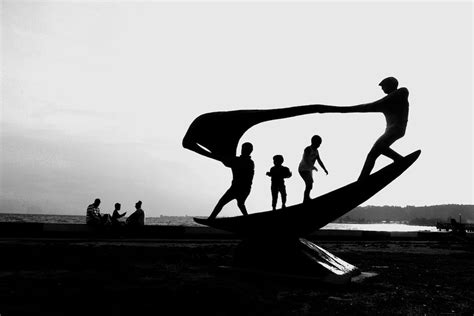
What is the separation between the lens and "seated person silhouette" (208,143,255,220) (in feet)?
22.7

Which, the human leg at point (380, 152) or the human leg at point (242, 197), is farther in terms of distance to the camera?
the human leg at point (242, 197)

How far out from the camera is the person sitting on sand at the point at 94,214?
12.2 meters

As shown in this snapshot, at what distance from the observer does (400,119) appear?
6.16 meters

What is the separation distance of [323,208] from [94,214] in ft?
28.6

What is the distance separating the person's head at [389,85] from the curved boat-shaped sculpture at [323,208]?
1.12 m

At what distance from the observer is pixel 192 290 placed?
4781mm

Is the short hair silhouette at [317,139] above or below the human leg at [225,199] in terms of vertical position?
above

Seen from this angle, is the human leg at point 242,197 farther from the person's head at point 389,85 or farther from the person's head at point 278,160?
the person's head at point 389,85

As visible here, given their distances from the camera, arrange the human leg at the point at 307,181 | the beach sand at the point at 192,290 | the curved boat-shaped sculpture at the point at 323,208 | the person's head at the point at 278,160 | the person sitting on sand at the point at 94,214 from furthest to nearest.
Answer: the person sitting on sand at the point at 94,214 → the person's head at the point at 278,160 → the human leg at the point at 307,181 → the curved boat-shaped sculpture at the point at 323,208 → the beach sand at the point at 192,290

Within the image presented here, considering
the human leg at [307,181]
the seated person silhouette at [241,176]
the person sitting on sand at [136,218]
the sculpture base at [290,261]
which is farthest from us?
the person sitting on sand at [136,218]

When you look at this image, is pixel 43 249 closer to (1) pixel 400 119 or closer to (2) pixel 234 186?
(2) pixel 234 186

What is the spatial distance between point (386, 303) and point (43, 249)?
7.28 m

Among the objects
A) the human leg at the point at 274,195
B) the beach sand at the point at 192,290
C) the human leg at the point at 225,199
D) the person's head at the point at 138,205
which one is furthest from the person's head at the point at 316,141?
the person's head at the point at 138,205

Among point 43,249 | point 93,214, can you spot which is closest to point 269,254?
point 43,249
